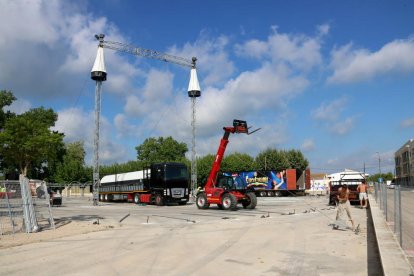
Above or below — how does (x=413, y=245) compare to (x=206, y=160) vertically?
below

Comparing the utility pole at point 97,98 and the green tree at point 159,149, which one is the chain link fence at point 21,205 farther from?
the green tree at point 159,149

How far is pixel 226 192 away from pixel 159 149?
87.1 metres

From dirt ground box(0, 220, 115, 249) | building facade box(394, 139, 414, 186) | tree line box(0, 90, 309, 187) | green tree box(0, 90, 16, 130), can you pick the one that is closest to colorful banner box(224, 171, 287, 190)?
tree line box(0, 90, 309, 187)

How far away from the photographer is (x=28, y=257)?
32.7ft

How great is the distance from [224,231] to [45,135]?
29.9m

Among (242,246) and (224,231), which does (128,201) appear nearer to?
(224,231)

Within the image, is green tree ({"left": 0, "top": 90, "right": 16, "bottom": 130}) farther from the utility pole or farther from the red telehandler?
the red telehandler

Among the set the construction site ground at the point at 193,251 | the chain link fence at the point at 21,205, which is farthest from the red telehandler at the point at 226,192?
the chain link fence at the point at 21,205

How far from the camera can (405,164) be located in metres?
103

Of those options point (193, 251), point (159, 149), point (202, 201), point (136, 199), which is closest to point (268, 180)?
point (136, 199)

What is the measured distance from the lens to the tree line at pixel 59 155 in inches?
1613

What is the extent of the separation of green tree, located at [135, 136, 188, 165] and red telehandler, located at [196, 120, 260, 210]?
82.6 metres

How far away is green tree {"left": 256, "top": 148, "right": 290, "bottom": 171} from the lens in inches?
3209

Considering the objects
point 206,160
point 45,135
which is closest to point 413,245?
point 45,135
